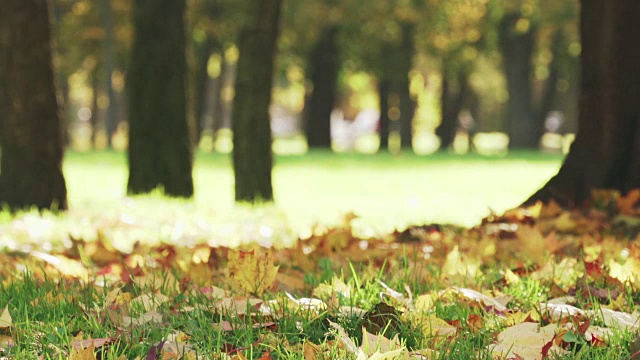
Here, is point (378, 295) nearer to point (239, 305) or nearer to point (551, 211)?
point (239, 305)

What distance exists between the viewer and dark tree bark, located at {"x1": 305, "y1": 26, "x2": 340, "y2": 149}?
30.8 meters

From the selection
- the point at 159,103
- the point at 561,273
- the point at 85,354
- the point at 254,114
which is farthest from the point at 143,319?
the point at 159,103

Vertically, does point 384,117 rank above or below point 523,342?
below

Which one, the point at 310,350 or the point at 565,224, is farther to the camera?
the point at 565,224

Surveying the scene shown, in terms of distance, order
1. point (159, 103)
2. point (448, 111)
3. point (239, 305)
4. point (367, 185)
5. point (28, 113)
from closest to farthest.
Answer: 1. point (239, 305)
2. point (28, 113)
3. point (159, 103)
4. point (367, 185)
5. point (448, 111)

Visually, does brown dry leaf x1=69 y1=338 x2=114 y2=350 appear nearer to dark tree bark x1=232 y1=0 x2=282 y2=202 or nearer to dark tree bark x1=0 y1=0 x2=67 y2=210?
dark tree bark x1=0 y1=0 x2=67 y2=210

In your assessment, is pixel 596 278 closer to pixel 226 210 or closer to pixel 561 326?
pixel 561 326

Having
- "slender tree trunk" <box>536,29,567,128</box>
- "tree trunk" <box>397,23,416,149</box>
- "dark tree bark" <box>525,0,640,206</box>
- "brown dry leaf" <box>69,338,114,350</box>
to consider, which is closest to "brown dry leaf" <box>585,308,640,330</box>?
"brown dry leaf" <box>69,338,114,350</box>

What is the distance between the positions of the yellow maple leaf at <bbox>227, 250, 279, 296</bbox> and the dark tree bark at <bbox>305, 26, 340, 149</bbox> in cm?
2674

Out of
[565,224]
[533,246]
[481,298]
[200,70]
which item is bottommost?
[200,70]

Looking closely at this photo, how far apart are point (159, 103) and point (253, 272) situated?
25.5 ft

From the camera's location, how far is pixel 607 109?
7.29m

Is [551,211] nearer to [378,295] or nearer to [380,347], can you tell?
[378,295]

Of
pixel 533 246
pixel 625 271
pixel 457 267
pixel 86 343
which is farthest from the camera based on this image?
pixel 533 246
